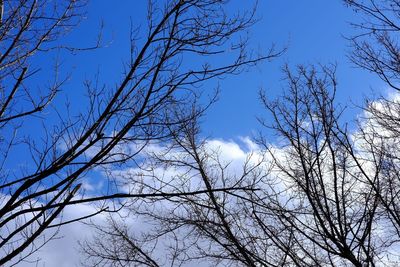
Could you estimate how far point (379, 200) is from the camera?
573cm

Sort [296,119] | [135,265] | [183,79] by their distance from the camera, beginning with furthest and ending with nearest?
[135,265] → [296,119] → [183,79]

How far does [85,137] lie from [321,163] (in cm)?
440

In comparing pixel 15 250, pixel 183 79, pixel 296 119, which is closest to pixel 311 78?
pixel 296 119

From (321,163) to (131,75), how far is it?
13.8 ft

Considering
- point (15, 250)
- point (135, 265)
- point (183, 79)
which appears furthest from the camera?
point (135, 265)

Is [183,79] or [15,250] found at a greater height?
[183,79]

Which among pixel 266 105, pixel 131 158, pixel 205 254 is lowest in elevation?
pixel 131 158

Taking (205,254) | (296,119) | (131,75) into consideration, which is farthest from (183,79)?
(205,254)

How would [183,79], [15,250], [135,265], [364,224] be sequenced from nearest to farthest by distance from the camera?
[15,250] → [183,79] → [364,224] → [135,265]

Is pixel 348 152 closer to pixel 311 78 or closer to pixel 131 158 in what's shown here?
pixel 311 78

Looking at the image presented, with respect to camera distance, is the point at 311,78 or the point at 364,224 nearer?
the point at 364,224

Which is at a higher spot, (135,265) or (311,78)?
(311,78)

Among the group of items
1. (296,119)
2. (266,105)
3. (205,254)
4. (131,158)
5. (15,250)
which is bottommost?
(15,250)

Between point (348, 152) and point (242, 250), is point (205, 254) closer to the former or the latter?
point (242, 250)
